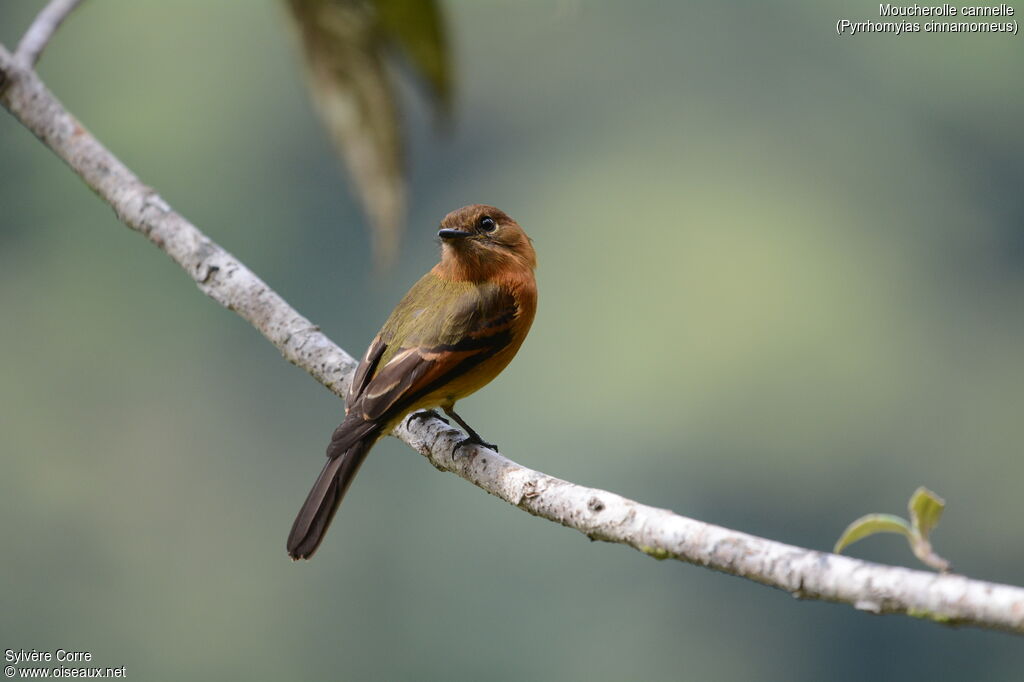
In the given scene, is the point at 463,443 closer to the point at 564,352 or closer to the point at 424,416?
the point at 424,416

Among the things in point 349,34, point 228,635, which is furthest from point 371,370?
point 228,635

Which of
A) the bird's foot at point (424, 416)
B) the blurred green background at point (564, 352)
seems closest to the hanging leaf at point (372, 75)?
the bird's foot at point (424, 416)

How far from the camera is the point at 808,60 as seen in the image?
4806cm

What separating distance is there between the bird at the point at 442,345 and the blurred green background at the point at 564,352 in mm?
25353

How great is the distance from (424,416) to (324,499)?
0.54 meters

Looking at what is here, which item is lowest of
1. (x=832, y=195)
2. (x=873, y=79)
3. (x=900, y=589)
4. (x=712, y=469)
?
(x=900, y=589)

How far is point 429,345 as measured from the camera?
3.95 metres

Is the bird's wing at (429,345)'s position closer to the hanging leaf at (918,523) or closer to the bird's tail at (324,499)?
the bird's tail at (324,499)

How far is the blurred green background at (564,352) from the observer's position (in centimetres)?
3434

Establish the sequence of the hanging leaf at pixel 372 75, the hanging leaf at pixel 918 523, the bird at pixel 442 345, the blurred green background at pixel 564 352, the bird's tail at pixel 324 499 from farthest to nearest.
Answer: the blurred green background at pixel 564 352
the bird at pixel 442 345
the bird's tail at pixel 324 499
the hanging leaf at pixel 372 75
the hanging leaf at pixel 918 523

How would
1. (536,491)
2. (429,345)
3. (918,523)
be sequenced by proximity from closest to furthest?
1. (918,523)
2. (536,491)
3. (429,345)

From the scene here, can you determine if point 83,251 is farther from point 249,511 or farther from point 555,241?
point 555,241

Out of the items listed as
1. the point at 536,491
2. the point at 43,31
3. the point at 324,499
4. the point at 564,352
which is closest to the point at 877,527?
the point at 536,491

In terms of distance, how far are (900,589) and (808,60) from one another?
48970 millimetres
